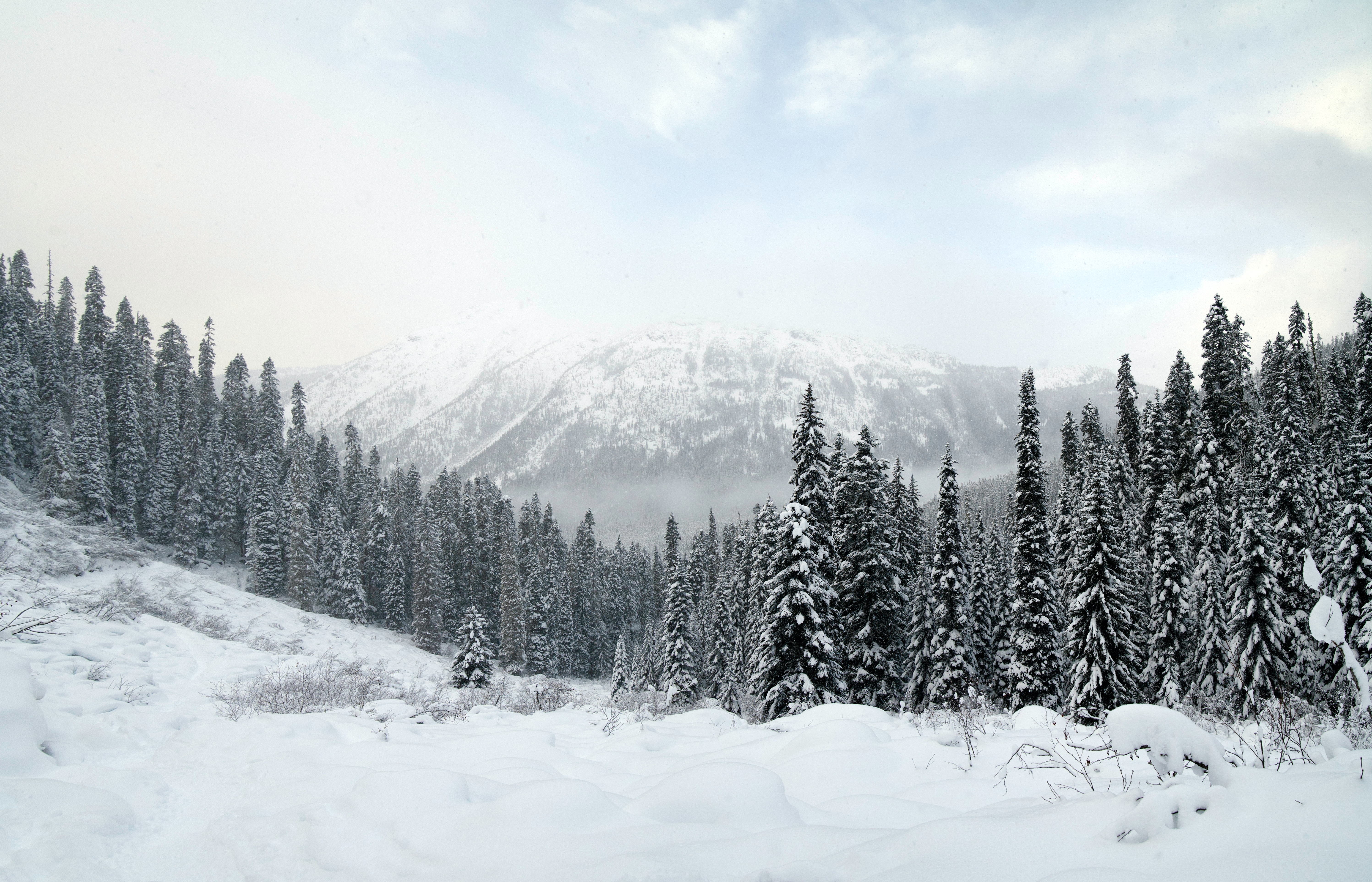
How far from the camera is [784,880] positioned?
128 inches

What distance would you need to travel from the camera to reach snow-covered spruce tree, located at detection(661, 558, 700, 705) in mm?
34500

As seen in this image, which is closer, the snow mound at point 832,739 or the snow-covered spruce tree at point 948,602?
the snow mound at point 832,739

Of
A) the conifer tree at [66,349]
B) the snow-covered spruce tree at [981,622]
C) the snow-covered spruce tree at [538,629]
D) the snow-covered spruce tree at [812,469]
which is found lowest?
the snow-covered spruce tree at [538,629]

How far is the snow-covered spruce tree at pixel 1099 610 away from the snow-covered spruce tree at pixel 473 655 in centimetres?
2353

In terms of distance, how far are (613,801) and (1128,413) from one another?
186 ft

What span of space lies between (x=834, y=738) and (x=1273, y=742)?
360 cm

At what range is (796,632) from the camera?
22.2m

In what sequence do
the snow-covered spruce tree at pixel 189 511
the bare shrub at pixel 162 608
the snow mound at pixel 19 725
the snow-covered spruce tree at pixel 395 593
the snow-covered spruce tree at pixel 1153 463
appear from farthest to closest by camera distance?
the snow-covered spruce tree at pixel 395 593 → the snow-covered spruce tree at pixel 189 511 → the snow-covered spruce tree at pixel 1153 463 → the bare shrub at pixel 162 608 → the snow mound at pixel 19 725

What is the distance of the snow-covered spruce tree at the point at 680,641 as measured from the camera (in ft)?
113

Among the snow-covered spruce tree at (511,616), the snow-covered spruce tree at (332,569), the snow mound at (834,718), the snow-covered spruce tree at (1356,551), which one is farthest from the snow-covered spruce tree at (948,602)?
the snow-covered spruce tree at (332,569)

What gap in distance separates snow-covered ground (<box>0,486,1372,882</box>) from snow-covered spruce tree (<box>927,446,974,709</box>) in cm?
1993

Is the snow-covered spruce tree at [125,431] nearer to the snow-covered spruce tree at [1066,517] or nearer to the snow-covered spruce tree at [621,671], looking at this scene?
the snow-covered spruce tree at [621,671]

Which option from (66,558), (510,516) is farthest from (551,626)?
(66,558)

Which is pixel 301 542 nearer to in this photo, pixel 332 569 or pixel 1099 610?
pixel 332 569
